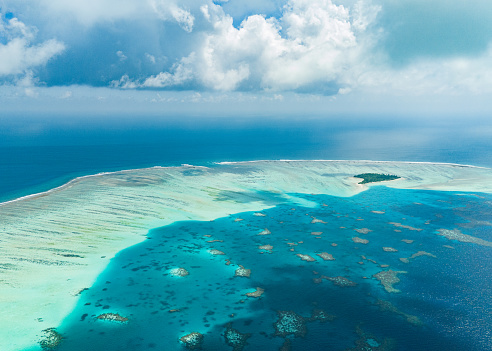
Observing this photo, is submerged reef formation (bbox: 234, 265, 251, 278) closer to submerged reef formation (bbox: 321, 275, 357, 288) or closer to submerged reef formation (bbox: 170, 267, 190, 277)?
submerged reef formation (bbox: 170, 267, 190, 277)

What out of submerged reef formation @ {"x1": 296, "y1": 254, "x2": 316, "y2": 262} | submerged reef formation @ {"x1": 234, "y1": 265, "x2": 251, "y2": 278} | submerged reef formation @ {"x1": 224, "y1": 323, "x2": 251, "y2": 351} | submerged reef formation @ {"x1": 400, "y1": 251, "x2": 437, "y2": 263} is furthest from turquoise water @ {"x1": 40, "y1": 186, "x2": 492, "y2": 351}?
submerged reef formation @ {"x1": 296, "y1": 254, "x2": 316, "y2": 262}

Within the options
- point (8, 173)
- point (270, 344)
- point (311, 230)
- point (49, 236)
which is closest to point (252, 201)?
point (311, 230)

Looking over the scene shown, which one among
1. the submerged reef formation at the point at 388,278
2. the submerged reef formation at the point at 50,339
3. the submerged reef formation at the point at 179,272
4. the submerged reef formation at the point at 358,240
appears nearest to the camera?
the submerged reef formation at the point at 50,339

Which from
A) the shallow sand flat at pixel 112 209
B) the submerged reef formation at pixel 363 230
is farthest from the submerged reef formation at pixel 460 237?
the shallow sand flat at pixel 112 209

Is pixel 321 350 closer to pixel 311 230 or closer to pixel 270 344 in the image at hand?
pixel 270 344

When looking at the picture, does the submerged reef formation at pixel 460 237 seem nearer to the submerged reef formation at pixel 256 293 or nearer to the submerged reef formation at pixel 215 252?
the submerged reef formation at pixel 256 293

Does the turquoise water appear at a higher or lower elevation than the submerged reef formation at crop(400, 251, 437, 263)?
lower

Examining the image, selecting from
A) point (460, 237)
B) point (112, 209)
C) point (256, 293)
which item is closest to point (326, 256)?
point (256, 293)
